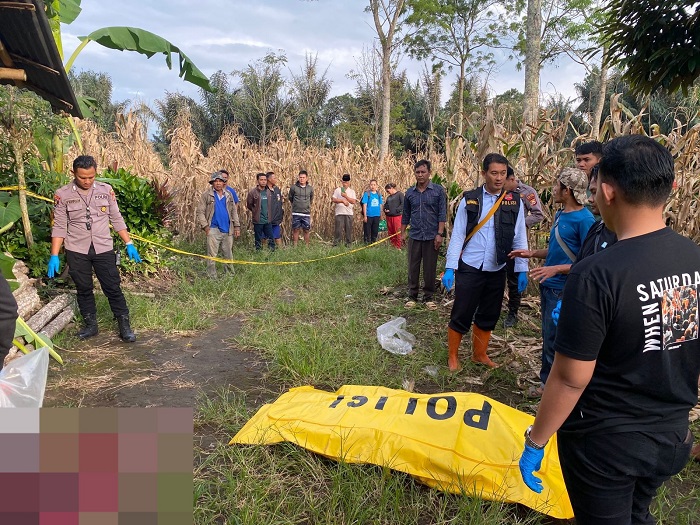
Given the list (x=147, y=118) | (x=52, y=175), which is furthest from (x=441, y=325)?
(x=147, y=118)

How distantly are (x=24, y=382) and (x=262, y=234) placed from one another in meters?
8.53

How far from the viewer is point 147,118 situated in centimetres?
1476

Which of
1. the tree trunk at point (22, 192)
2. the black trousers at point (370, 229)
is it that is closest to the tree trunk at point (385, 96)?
the black trousers at point (370, 229)

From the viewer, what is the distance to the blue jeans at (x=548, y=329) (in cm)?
302

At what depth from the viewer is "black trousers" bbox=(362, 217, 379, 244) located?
1158 centimetres

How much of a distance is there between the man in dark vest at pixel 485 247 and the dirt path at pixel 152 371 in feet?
6.22

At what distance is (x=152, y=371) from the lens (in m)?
4.10

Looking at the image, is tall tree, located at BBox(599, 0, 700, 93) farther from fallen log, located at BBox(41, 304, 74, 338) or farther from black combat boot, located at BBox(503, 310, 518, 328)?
fallen log, located at BBox(41, 304, 74, 338)

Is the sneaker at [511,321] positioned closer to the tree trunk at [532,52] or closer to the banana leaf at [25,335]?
the banana leaf at [25,335]

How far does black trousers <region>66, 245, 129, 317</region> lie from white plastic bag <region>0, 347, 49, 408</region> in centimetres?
330

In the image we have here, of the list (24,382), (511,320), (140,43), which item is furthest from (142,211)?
(24,382)

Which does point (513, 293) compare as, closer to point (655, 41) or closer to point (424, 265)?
point (424, 265)

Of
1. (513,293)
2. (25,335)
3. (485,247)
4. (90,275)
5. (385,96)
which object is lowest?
(25,335)

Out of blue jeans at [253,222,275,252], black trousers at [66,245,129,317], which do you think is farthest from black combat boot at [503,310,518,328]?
blue jeans at [253,222,275,252]
